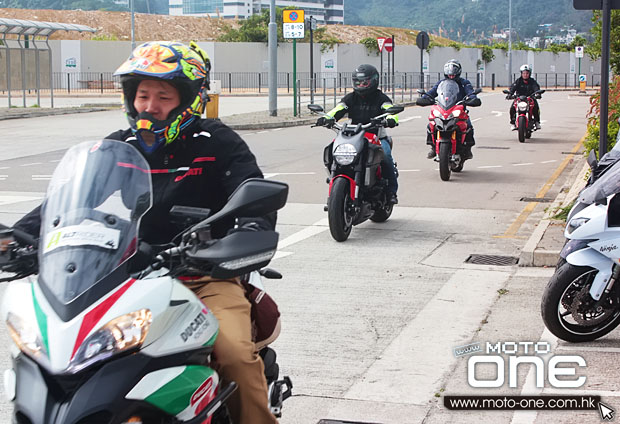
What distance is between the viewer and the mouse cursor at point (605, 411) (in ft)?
16.0

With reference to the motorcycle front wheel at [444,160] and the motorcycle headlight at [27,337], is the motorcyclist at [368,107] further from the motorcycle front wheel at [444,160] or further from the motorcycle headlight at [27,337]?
the motorcycle headlight at [27,337]

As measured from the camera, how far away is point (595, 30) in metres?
11.8

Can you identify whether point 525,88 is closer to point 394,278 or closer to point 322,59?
point 394,278

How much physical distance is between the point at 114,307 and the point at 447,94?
13.1m

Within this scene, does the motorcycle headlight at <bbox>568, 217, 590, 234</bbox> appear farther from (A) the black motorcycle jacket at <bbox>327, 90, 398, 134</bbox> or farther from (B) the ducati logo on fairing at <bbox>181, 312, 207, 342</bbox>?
(A) the black motorcycle jacket at <bbox>327, 90, 398, 134</bbox>

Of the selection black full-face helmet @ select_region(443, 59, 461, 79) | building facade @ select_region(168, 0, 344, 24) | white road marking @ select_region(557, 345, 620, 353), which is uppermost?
building facade @ select_region(168, 0, 344, 24)

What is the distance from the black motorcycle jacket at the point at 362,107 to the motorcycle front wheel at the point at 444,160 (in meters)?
4.10

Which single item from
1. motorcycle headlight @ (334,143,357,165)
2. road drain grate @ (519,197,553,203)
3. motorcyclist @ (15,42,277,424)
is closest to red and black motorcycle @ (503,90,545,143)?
road drain grate @ (519,197,553,203)

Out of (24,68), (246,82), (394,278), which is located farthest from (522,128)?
(246,82)

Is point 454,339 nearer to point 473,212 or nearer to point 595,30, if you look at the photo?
point 473,212

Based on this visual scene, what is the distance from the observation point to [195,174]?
12.0 feet

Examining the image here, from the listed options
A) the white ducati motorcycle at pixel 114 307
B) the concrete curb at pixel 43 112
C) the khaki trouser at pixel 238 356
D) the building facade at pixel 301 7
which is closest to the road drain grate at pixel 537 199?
the khaki trouser at pixel 238 356

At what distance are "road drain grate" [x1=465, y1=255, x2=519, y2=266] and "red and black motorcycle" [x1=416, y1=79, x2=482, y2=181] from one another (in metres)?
5.80

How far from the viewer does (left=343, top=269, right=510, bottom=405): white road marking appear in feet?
17.6
